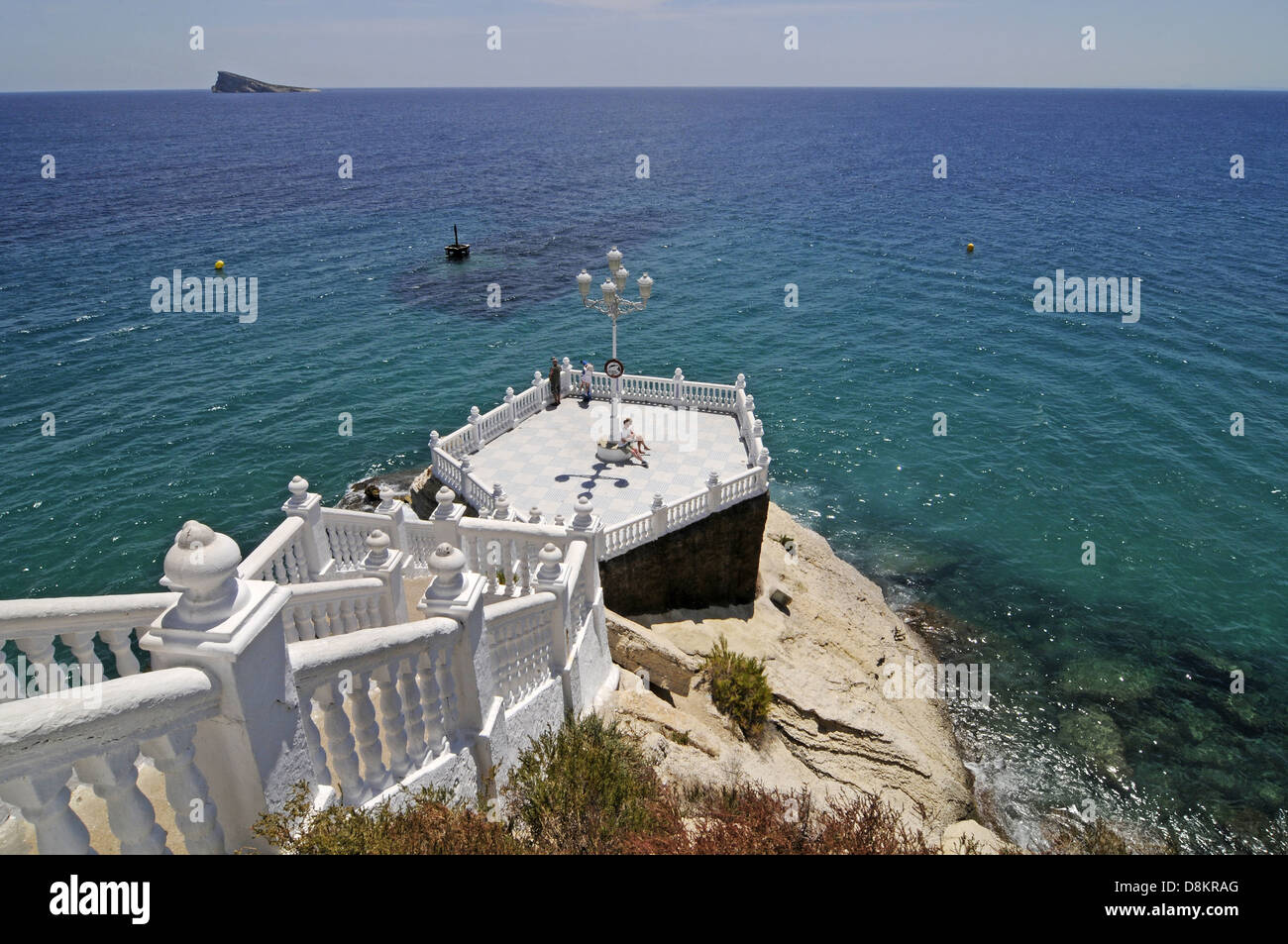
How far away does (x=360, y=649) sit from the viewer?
240 inches

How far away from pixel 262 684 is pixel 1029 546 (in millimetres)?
27499

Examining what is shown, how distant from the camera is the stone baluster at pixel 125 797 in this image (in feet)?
13.9

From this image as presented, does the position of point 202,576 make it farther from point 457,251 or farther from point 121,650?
point 457,251

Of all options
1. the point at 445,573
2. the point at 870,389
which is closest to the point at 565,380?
the point at 870,389

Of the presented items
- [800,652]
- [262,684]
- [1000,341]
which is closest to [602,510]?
[800,652]

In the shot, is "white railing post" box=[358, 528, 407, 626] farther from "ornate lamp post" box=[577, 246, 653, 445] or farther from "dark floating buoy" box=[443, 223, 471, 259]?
"dark floating buoy" box=[443, 223, 471, 259]

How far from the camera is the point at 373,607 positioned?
10078mm

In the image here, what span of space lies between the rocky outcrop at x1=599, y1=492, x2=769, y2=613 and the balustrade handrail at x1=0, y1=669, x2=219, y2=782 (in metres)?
13.5

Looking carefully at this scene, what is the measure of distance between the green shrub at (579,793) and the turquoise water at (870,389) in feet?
42.6

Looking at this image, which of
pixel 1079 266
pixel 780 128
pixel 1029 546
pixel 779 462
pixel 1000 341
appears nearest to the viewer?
pixel 1029 546

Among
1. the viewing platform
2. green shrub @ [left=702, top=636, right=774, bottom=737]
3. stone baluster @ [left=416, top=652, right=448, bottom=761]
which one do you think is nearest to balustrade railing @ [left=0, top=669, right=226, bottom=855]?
stone baluster @ [left=416, top=652, right=448, bottom=761]

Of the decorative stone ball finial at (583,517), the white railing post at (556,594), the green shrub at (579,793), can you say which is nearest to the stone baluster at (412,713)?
the green shrub at (579,793)

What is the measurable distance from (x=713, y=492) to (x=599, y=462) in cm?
383
